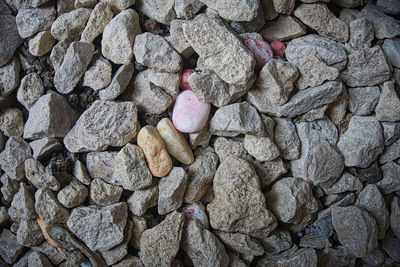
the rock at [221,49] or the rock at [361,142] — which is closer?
the rock at [221,49]

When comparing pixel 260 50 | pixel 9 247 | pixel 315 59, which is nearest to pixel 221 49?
pixel 260 50

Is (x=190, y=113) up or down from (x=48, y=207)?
up

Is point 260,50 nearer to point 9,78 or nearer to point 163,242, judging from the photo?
point 163,242

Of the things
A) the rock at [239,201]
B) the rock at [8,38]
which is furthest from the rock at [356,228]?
the rock at [8,38]

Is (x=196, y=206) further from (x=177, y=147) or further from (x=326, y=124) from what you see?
(x=326, y=124)

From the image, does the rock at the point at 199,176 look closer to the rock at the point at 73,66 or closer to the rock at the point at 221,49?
the rock at the point at 221,49

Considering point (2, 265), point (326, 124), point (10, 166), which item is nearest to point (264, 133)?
point (326, 124)
